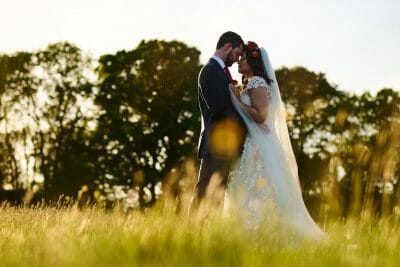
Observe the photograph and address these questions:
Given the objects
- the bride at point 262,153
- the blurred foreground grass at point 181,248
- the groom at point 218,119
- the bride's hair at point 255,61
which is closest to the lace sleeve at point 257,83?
the bride at point 262,153

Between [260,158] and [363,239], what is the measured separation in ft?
9.80

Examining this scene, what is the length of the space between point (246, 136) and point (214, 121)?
539 millimetres

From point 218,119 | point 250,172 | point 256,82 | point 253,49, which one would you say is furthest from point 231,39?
point 250,172

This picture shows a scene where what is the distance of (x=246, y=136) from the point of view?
348 inches

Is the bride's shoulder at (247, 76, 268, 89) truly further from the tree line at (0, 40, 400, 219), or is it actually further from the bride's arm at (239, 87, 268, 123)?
the tree line at (0, 40, 400, 219)

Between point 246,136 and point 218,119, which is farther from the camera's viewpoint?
point 246,136

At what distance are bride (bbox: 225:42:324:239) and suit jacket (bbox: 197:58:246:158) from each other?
0.38 ft

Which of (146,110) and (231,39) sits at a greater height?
(146,110)

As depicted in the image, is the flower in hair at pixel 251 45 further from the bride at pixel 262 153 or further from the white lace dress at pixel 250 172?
the white lace dress at pixel 250 172

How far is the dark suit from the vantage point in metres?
8.41

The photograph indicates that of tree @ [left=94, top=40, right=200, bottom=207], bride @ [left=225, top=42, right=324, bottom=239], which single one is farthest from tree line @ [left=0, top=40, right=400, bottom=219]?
bride @ [left=225, top=42, right=324, bottom=239]

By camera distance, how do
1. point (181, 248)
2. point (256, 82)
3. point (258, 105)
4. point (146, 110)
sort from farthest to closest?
point (146, 110)
point (256, 82)
point (258, 105)
point (181, 248)

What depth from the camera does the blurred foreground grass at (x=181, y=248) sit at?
4055mm

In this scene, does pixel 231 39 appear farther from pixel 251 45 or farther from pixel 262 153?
pixel 262 153
